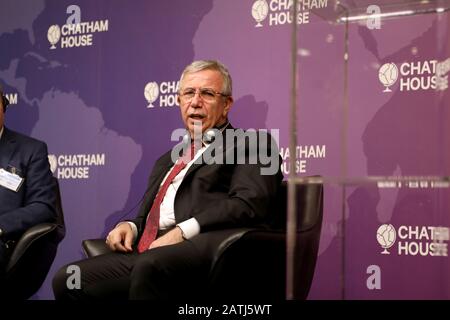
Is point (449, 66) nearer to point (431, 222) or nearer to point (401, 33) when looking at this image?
point (401, 33)

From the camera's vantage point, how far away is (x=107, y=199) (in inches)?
184

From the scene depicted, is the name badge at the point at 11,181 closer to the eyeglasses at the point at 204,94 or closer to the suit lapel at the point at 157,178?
the suit lapel at the point at 157,178

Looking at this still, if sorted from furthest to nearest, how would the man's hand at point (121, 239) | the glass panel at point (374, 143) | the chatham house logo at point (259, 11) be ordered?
the chatham house logo at point (259, 11) → the man's hand at point (121, 239) → the glass panel at point (374, 143)

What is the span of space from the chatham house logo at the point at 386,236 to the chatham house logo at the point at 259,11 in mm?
1972

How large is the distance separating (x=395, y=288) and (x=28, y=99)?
360cm

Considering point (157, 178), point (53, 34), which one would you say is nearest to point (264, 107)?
point (157, 178)

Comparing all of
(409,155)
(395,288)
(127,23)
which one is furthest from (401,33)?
(127,23)

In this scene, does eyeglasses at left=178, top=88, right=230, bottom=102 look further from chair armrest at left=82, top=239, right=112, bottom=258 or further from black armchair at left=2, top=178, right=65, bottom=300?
black armchair at left=2, top=178, right=65, bottom=300

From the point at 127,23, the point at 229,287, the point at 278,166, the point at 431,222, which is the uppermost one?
the point at 127,23

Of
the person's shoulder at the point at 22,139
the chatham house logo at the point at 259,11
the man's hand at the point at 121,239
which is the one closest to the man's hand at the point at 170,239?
the man's hand at the point at 121,239

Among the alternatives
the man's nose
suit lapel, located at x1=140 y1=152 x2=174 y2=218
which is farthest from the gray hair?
suit lapel, located at x1=140 y1=152 x2=174 y2=218

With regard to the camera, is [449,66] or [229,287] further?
[229,287]

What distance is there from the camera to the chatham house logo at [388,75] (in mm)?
2434

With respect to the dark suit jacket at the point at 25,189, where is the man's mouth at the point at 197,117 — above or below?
above
